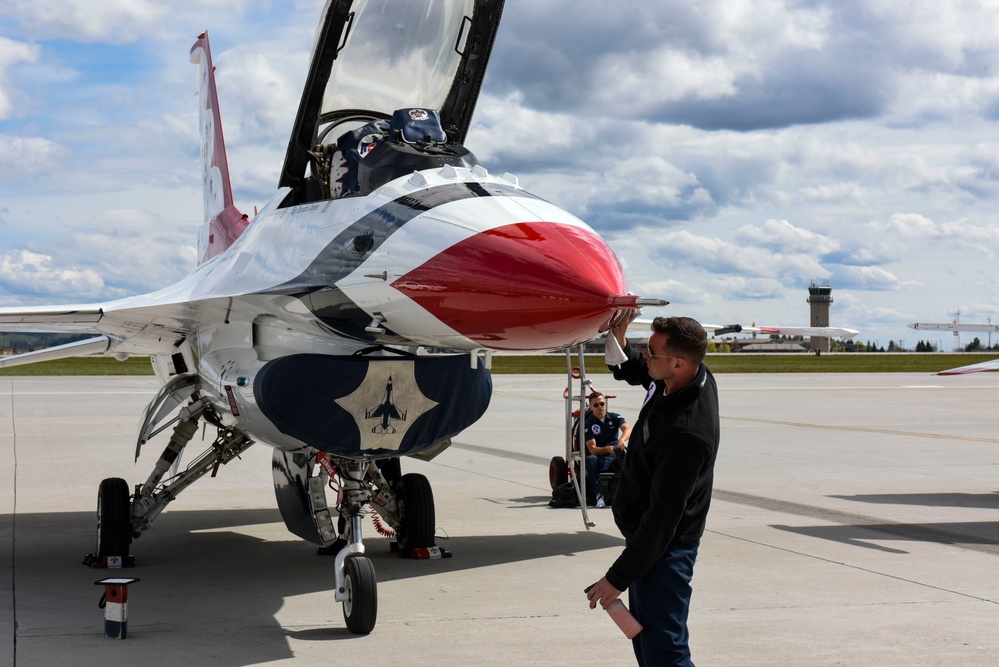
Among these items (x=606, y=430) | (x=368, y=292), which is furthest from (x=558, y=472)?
(x=368, y=292)

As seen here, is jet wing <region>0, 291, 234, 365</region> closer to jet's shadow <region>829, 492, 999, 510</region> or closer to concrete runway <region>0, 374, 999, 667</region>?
concrete runway <region>0, 374, 999, 667</region>

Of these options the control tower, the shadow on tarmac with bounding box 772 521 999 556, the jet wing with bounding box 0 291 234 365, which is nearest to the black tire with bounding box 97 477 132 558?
the jet wing with bounding box 0 291 234 365

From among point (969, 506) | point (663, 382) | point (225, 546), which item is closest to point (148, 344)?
point (225, 546)

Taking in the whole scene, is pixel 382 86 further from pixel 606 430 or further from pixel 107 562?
pixel 606 430

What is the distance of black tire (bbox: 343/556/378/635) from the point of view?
638cm

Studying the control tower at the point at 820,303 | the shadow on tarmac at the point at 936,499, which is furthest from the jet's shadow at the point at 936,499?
the control tower at the point at 820,303

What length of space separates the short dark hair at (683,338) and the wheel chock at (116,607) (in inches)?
147

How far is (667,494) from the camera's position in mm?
3852

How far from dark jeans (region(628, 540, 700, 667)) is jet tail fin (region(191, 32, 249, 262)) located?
668 centimetres

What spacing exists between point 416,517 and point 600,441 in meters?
3.56

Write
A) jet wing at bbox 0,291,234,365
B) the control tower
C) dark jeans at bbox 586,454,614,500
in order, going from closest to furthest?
jet wing at bbox 0,291,234,365, dark jeans at bbox 586,454,614,500, the control tower

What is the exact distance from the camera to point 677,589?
4004 mm

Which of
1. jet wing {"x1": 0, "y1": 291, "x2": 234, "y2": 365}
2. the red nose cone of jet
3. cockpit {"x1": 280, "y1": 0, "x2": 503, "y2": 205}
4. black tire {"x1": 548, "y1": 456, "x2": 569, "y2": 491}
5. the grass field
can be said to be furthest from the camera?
the grass field

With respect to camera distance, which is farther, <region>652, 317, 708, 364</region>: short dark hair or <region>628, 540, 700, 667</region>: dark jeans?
<region>652, 317, 708, 364</region>: short dark hair
